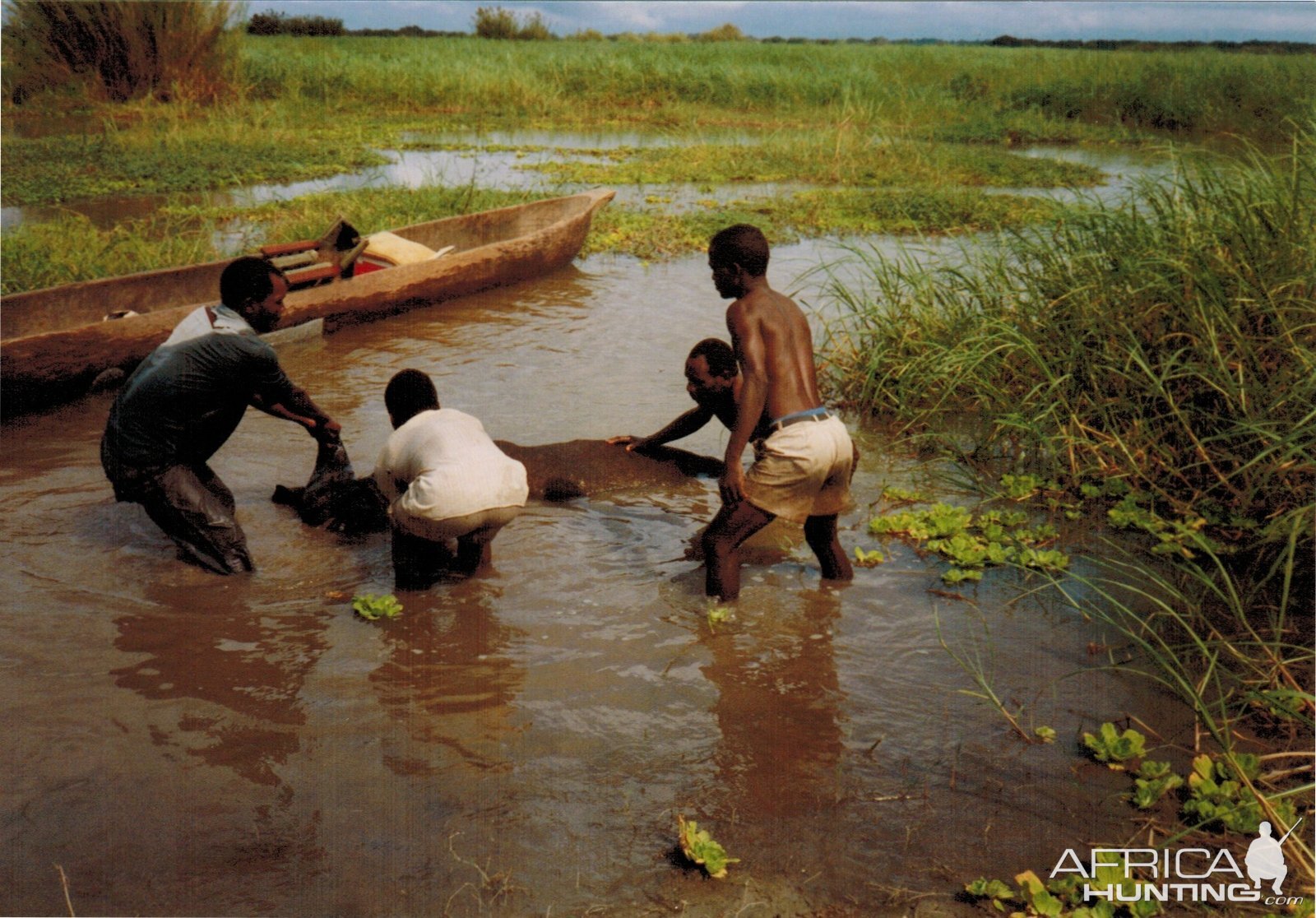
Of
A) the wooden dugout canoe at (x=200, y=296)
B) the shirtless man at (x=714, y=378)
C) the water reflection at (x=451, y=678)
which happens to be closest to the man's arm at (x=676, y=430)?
the shirtless man at (x=714, y=378)

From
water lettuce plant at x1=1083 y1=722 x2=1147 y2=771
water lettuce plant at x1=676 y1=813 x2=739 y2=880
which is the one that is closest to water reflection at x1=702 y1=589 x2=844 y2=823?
water lettuce plant at x1=676 y1=813 x2=739 y2=880

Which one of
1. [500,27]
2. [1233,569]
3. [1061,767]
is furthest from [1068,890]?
[500,27]

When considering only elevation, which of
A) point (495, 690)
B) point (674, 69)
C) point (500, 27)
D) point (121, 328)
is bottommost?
point (495, 690)

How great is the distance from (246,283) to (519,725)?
2189mm

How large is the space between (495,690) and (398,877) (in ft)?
3.16

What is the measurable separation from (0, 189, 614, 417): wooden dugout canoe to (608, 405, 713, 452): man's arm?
117 inches

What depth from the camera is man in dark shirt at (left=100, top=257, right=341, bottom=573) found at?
410 cm

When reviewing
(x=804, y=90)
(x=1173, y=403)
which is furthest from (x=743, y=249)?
(x=804, y=90)

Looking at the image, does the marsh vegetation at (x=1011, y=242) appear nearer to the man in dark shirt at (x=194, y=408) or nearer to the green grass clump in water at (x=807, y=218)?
the green grass clump in water at (x=807, y=218)

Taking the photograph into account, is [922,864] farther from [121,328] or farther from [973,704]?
[121,328]

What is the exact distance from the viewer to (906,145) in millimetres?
15398

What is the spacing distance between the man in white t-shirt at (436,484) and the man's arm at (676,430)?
43.4 inches

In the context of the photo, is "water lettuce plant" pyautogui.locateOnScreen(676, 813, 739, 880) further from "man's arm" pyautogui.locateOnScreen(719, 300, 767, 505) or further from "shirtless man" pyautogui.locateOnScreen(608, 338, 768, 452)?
"shirtless man" pyautogui.locateOnScreen(608, 338, 768, 452)

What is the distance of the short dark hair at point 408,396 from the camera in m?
4.00
